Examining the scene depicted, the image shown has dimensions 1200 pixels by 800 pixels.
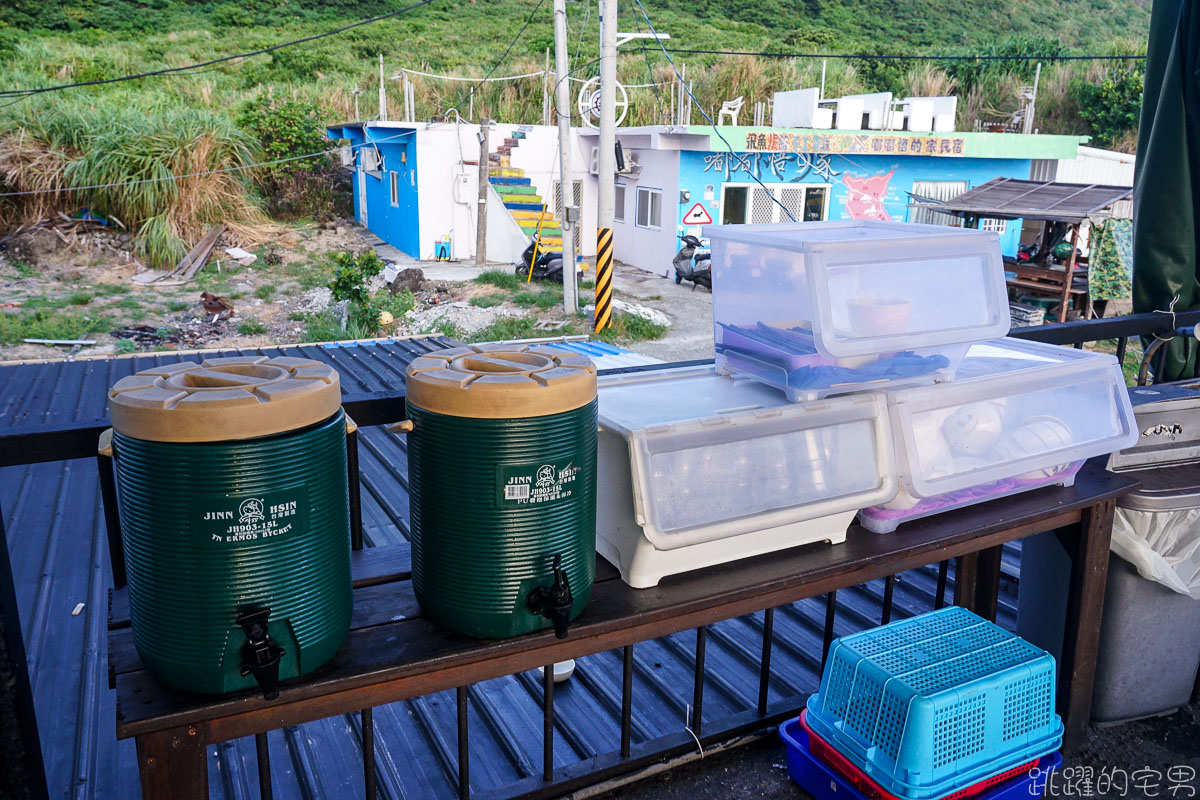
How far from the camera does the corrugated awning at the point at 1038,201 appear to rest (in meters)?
13.0

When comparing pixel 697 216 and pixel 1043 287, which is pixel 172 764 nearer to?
pixel 1043 287

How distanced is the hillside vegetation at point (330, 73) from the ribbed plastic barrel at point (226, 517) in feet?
53.0

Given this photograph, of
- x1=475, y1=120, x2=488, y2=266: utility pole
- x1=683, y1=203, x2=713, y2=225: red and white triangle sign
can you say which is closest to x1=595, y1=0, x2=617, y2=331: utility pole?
x1=683, y1=203, x2=713, y2=225: red and white triangle sign

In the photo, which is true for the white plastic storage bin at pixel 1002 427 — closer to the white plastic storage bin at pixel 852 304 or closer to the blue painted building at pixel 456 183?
the white plastic storage bin at pixel 852 304

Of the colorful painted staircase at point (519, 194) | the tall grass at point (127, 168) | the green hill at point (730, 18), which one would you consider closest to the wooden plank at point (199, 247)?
the tall grass at point (127, 168)

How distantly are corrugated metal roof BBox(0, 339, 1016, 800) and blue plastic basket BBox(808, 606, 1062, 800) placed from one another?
1.57 ft

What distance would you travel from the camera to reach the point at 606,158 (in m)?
12.2

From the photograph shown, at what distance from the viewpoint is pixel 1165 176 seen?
115 inches

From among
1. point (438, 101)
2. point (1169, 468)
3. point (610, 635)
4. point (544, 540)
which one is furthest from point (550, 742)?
point (438, 101)

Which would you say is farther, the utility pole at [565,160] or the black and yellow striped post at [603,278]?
the utility pole at [565,160]

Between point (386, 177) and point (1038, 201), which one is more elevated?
point (386, 177)

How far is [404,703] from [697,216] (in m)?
15.6

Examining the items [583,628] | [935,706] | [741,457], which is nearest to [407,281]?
[741,457]

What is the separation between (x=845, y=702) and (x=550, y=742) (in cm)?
76
